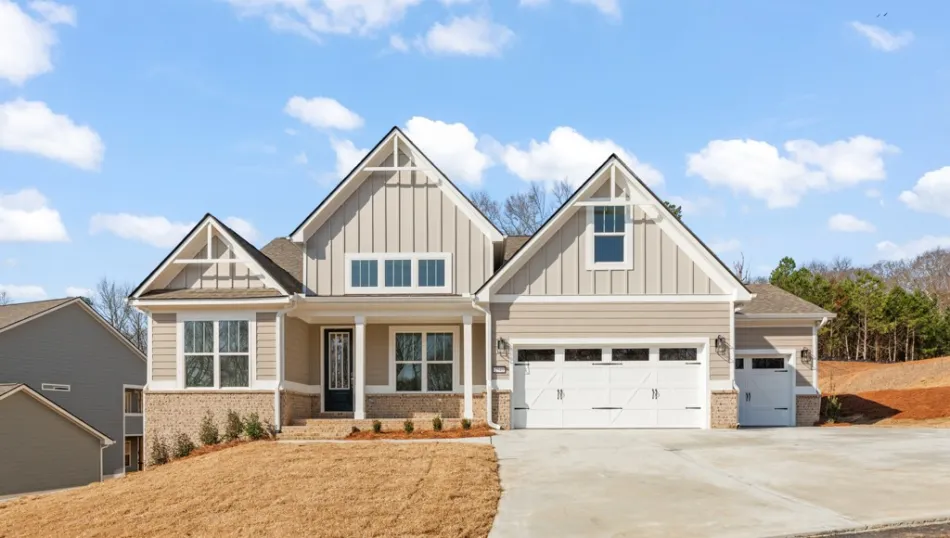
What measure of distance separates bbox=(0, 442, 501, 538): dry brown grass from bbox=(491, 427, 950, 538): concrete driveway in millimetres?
672

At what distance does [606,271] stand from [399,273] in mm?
5298

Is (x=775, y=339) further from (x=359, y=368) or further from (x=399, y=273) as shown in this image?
(x=359, y=368)

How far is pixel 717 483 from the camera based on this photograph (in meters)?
13.0

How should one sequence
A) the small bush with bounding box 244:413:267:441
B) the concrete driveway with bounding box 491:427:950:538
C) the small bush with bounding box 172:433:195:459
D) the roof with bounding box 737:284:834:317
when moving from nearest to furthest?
the concrete driveway with bounding box 491:427:950:538 < the small bush with bounding box 244:413:267:441 < the small bush with bounding box 172:433:195:459 < the roof with bounding box 737:284:834:317

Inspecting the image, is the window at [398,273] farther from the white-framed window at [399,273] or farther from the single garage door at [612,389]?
the single garage door at [612,389]

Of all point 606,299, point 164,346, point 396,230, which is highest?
point 396,230

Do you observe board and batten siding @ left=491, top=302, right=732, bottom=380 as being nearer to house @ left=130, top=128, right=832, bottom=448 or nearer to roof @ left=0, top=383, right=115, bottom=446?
house @ left=130, top=128, right=832, bottom=448

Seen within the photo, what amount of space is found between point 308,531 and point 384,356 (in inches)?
515

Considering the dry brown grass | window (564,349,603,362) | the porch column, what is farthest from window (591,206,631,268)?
the dry brown grass

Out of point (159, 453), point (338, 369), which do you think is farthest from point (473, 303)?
point (159, 453)

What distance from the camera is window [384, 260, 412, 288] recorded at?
Result: 74.3 feet

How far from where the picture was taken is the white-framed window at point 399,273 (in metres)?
22.6

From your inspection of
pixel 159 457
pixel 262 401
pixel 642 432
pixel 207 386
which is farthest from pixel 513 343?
pixel 159 457

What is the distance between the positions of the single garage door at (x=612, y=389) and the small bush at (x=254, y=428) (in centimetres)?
600
